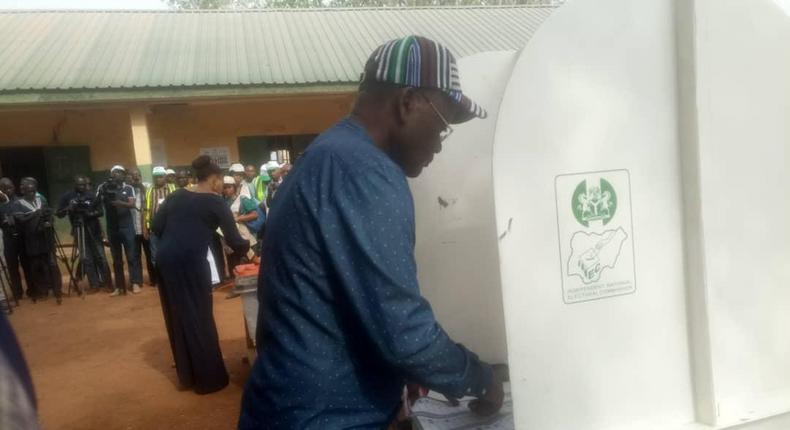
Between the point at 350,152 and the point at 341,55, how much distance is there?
9812 mm

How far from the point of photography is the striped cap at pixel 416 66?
1392 millimetres

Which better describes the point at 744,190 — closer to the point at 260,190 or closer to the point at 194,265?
the point at 194,265

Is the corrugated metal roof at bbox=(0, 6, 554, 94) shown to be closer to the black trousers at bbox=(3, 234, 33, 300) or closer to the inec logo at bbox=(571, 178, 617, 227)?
the black trousers at bbox=(3, 234, 33, 300)

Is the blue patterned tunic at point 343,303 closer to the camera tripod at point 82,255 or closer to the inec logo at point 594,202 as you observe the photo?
the inec logo at point 594,202

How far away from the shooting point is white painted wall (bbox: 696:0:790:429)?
5.06 feet

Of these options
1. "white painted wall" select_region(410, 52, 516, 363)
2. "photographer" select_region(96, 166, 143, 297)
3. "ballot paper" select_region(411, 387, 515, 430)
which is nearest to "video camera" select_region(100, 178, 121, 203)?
"photographer" select_region(96, 166, 143, 297)

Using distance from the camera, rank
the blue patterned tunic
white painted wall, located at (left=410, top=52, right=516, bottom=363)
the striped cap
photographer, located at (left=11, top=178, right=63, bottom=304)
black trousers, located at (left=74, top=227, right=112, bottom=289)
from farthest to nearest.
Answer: black trousers, located at (left=74, top=227, right=112, bottom=289), photographer, located at (left=11, top=178, right=63, bottom=304), white painted wall, located at (left=410, top=52, right=516, bottom=363), the striped cap, the blue patterned tunic

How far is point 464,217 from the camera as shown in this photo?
199cm

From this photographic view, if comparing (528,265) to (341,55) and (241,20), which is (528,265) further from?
(241,20)

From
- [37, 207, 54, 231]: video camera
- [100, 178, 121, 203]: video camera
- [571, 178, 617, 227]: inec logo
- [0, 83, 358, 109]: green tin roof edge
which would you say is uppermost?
[0, 83, 358, 109]: green tin roof edge

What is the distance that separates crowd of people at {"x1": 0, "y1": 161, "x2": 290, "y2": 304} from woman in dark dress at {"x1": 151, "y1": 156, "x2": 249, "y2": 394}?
148 inches

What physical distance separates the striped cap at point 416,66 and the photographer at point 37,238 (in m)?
8.69

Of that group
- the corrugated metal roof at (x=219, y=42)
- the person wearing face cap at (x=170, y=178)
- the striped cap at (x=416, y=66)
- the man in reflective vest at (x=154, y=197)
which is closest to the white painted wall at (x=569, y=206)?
the striped cap at (x=416, y=66)

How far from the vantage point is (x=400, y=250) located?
50.3 inches
